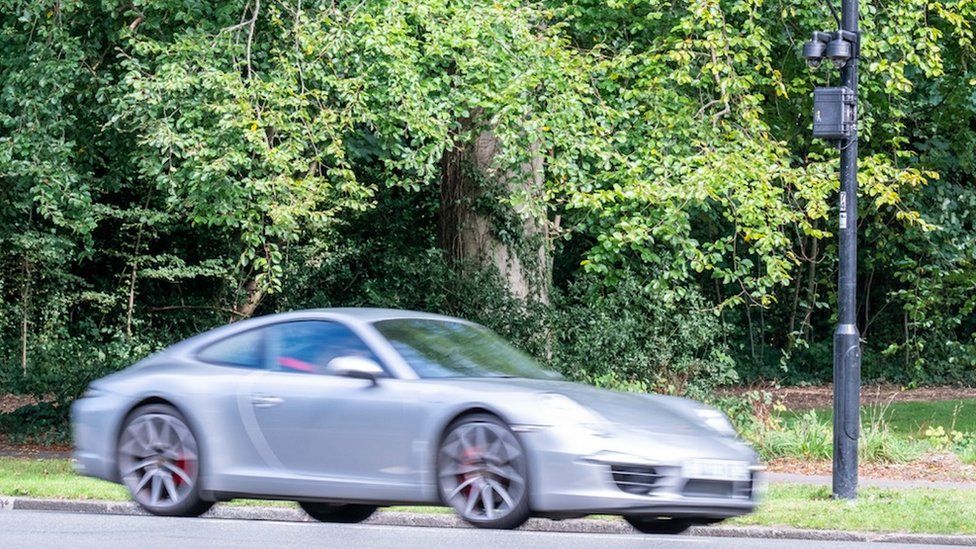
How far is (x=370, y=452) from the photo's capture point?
9.80m

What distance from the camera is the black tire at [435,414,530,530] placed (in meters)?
9.35

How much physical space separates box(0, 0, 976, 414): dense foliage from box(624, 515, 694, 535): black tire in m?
7.05

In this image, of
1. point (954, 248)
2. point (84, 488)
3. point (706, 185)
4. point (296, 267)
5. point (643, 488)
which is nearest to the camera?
point (643, 488)

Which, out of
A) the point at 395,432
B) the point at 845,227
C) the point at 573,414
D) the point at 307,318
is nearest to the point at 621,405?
the point at 573,414

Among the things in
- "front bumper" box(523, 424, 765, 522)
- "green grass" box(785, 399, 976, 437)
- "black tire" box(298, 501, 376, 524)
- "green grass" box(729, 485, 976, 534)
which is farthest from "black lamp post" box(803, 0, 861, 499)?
"green grass" box(785, 399, 976, 437)

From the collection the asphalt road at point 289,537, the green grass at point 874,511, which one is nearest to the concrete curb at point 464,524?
the green grass at point 874,511

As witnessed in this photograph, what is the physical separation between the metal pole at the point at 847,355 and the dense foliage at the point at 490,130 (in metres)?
4.18

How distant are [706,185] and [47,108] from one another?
7890 millimetres

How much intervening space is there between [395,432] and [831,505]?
444cm

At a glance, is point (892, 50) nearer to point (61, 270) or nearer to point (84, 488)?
point (84, 488)

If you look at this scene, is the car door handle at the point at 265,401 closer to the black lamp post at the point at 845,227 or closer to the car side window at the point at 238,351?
the car side window at the point at 238,351

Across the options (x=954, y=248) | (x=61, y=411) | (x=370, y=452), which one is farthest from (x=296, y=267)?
(x=370, y=452)

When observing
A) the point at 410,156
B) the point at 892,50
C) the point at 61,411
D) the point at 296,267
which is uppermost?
the point at 892,50

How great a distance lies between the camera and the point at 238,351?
10656mm
